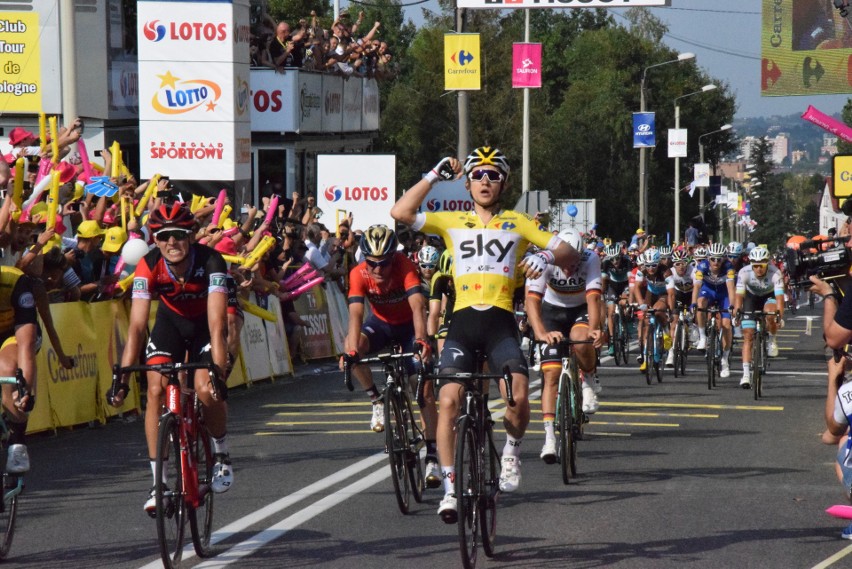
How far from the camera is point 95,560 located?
26.7 ft

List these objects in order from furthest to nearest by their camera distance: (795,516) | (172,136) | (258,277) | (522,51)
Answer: (522,51) < (172,136) < (258,277) < (795,516)

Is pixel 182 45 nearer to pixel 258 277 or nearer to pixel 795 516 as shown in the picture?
pixel 258 277

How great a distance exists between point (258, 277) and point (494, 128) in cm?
5534

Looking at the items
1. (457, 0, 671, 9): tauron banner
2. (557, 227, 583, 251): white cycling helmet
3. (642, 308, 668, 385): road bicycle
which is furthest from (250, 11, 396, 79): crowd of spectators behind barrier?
(557, 227, 583, 251): white cycling helmet

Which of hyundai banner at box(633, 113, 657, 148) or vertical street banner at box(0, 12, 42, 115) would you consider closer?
vertical street banner at box(0, 12, 42, 115)

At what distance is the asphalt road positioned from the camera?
8289mm

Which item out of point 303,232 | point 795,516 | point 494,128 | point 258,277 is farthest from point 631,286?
point 494,128

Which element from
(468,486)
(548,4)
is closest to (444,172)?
(468,486)

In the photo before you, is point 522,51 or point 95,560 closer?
point 95,560

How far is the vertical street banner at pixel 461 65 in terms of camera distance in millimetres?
30250

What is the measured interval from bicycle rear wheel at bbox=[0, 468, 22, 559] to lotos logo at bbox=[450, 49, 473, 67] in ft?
75.4

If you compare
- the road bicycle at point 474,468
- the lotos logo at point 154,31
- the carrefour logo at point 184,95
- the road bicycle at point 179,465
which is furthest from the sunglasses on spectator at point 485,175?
the lotos logo at point 154,31

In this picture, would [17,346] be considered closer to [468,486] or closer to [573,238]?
[468,486]

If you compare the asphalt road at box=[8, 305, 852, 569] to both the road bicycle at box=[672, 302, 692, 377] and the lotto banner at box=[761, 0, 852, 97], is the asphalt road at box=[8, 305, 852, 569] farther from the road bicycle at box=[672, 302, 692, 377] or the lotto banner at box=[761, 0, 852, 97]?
the lotto banner at box=[761, 0, 852, 97]
